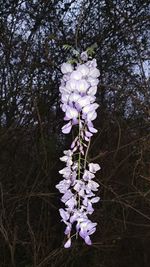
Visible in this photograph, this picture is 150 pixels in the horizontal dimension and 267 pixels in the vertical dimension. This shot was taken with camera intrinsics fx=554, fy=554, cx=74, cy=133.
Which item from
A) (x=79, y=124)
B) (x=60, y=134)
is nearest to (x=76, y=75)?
(x=79, y=124)

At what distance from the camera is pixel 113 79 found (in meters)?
4.05

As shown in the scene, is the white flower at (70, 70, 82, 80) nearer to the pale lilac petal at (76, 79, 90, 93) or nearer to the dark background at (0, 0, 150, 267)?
the pale lilac petal at (76, 79, 90, 93)

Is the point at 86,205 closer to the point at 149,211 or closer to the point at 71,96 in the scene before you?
the point at 71,96

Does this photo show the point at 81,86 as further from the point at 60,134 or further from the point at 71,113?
the point at 60,134

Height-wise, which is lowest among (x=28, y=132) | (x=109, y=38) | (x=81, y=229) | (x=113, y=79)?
(x=81, y=229)

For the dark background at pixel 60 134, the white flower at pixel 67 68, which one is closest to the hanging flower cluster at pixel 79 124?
the white flower at pixel 67 68

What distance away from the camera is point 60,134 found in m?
3.83

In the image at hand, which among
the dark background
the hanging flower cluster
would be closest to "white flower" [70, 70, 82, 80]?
the hanging flower cluster

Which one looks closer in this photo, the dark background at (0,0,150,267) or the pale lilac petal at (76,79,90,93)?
the pale lilac petal at (76,79,90,93)

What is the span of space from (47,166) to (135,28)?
1.25 m

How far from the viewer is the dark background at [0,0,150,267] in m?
3.60

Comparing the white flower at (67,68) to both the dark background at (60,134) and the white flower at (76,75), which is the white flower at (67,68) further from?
the dark background at (60,134)

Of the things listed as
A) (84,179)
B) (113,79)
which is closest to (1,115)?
(113,79)

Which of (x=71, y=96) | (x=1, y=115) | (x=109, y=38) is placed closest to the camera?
(x=71, y=96)
